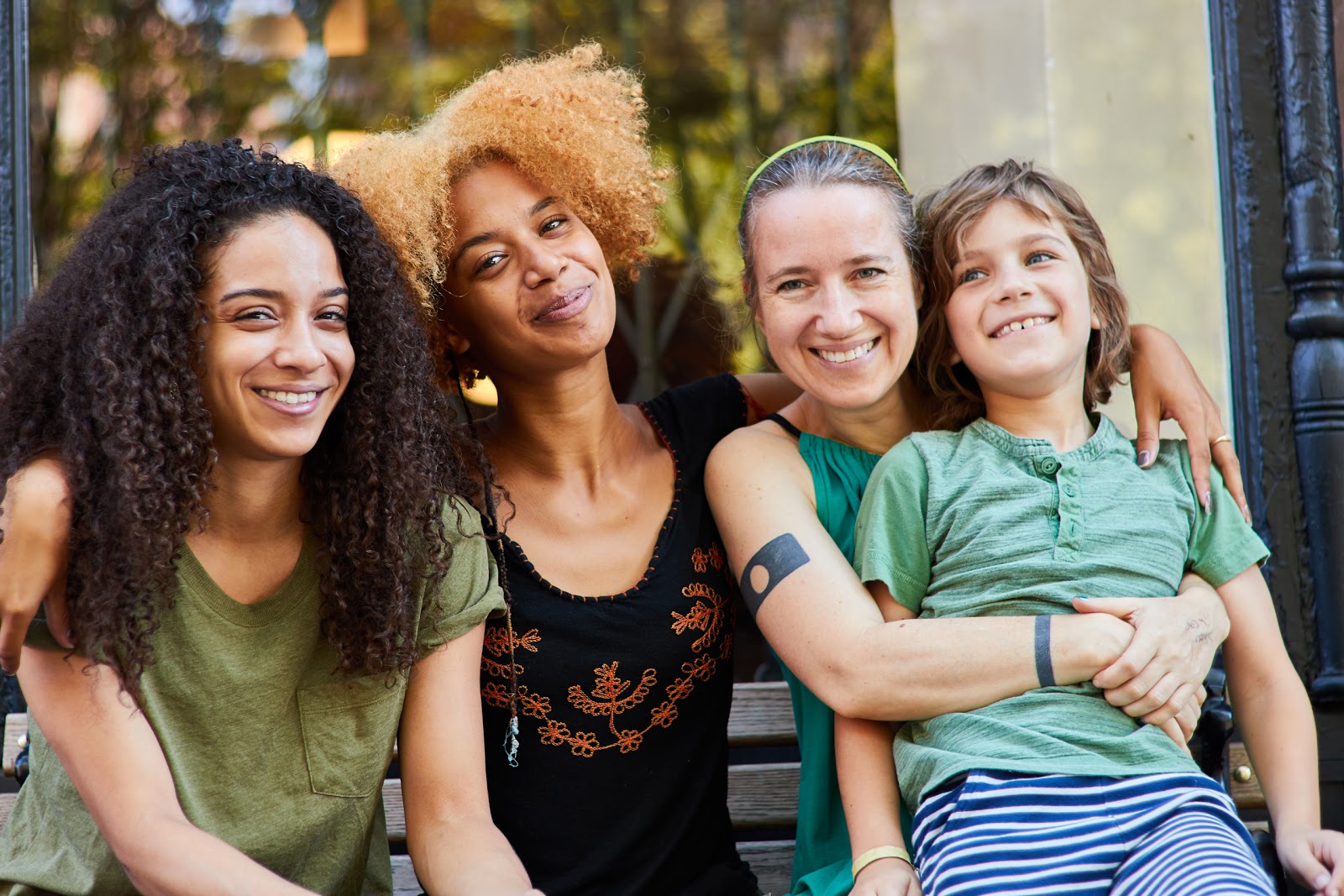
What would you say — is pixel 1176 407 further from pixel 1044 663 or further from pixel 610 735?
pixel 610 735

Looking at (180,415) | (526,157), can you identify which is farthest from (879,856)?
(526,157)

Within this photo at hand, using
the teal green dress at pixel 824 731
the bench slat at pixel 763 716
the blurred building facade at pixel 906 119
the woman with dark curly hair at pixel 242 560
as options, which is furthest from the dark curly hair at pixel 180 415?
the bench slat at pixel 763 716

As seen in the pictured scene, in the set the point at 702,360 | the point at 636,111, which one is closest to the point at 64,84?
the point at 702,360

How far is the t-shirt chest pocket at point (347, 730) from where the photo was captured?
2.00m

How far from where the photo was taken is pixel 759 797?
2.64 metres

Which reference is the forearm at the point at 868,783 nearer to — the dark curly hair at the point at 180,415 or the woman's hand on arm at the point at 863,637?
the woman's hand on arm at the point at 863,637

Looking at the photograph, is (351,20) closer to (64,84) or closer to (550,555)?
(64,84)

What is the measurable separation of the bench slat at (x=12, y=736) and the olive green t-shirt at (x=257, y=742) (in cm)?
42

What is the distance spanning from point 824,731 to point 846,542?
0.32 metres

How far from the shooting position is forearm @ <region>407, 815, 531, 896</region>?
1.95m

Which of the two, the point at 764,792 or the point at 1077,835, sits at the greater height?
the point at 1077,835

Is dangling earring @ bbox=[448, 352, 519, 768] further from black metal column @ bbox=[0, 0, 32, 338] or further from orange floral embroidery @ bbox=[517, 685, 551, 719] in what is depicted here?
black metal column @ bbox=[0, 0, 32, 338]

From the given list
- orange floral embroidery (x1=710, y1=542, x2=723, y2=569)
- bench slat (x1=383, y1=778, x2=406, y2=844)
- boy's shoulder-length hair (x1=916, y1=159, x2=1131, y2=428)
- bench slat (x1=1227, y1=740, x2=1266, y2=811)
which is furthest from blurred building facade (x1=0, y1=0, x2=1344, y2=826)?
bench slat (x1=383, y1=778, x2=406, y2=844)

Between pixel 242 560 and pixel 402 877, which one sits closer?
pixel 242 560
